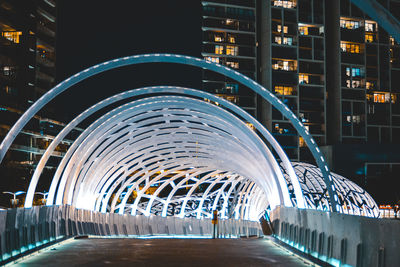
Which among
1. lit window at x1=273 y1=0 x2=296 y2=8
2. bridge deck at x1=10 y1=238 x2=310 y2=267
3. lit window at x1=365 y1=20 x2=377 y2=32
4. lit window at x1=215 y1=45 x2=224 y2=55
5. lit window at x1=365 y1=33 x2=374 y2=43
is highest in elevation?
lit window at x1=273 y1=0 x2=296 y2=8

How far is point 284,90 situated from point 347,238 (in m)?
77.6

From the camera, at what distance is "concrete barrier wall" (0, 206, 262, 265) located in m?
12.1

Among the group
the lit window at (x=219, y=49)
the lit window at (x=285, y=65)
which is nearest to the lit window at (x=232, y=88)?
the lit window at (x=219, y=49)

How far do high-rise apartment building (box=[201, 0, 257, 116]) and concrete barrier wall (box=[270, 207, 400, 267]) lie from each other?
234ft

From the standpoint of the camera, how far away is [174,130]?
33656 mm

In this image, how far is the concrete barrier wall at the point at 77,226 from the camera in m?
12.1

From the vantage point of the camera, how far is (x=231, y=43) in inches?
3435

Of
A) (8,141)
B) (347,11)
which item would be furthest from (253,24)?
(8,141)

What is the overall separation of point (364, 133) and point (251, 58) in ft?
68.2

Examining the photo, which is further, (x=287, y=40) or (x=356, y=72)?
(x=356, y=72)

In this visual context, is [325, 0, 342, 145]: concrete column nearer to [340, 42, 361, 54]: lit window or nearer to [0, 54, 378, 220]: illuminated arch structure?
[340, 42, 361, 54]: lit window

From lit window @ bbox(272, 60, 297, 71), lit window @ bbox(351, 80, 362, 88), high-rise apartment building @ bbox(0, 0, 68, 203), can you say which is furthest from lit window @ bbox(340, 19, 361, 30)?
high-rise apartment building @ bbox(0, 0, 68, 203)

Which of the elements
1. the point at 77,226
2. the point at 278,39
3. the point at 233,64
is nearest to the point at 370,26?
the point at 278,39

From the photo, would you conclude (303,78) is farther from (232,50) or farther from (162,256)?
(162,256)
